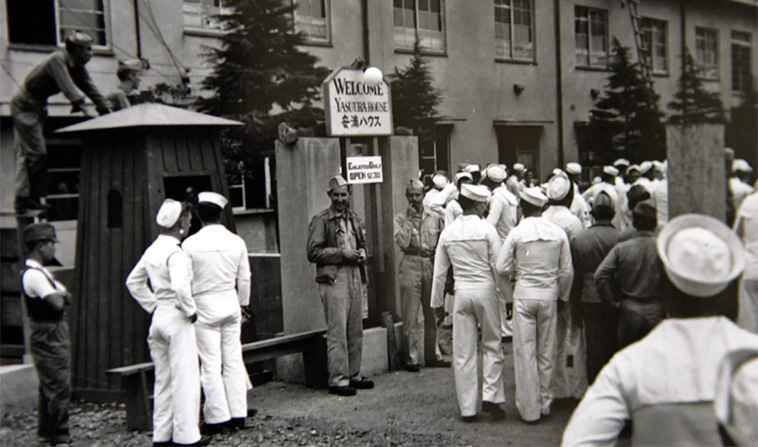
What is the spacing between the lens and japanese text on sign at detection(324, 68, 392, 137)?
8938mm

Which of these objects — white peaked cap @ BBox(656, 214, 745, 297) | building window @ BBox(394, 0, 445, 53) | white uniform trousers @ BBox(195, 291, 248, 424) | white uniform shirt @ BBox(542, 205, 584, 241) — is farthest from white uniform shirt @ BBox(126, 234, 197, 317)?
building window @ BBox(394, 0, 445, 53)

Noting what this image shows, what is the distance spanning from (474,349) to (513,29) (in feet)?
31.5

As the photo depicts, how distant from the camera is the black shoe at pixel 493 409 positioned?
282 inches

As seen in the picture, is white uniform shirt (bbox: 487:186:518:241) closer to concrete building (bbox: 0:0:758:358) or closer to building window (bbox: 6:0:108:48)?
concrete building (bbox: 0:0:758:358)

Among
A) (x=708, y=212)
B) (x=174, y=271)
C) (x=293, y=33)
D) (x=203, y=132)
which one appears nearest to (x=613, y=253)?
(x=708, y=212)

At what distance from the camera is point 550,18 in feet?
51.6

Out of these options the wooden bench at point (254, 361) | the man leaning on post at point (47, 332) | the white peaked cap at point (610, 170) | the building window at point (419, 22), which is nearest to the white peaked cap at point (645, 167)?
the white peaked cap at point (610, 170)

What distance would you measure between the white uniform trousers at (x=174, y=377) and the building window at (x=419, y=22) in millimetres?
9468

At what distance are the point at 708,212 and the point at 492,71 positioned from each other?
1174 cm

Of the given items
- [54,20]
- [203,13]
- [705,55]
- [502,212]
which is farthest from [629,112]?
[54,20]

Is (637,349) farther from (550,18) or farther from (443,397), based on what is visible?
(550,18)

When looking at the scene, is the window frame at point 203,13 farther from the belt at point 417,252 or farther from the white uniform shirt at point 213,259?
the white uniform shirt at point 213,259

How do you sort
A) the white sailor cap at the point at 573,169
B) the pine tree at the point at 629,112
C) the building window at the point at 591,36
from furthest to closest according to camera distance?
the building window at the point at 591,36 < the pine tree at the point at 629,112 < the white sailor cap at the point at 573,169

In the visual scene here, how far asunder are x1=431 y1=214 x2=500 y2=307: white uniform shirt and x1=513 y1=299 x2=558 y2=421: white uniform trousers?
1.24 feet
